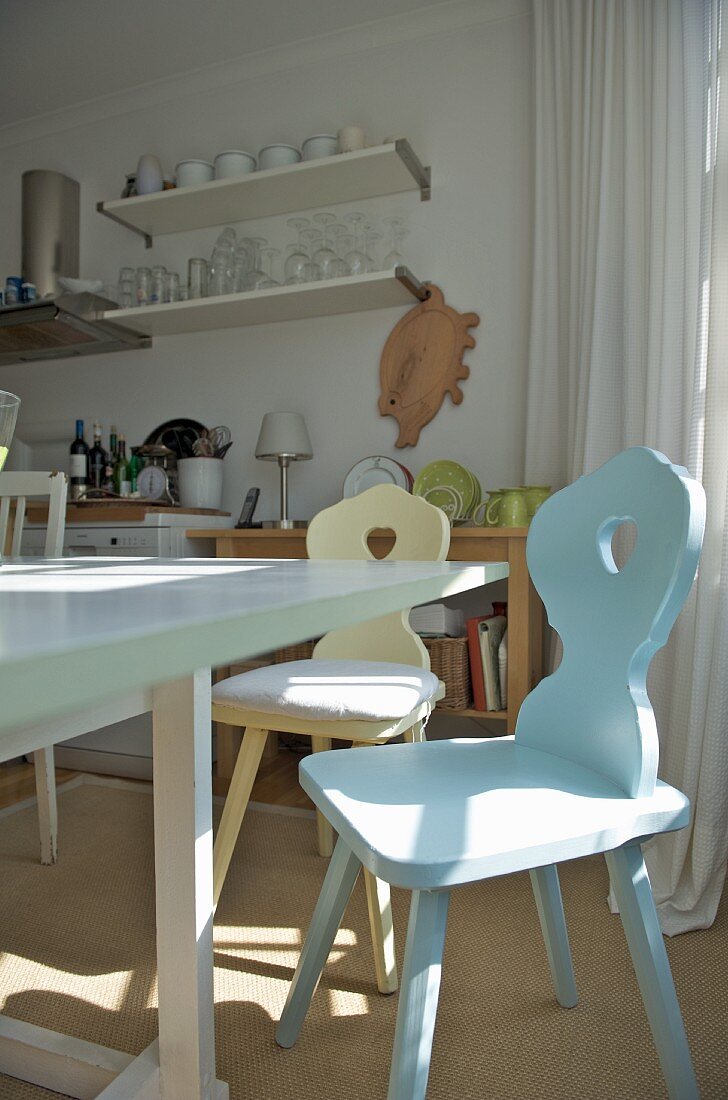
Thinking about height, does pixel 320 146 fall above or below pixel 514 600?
above

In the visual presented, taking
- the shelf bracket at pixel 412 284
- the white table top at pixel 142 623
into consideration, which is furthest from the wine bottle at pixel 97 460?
the white table top at pixel 142 623

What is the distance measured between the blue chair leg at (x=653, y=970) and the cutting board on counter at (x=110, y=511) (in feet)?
6.76

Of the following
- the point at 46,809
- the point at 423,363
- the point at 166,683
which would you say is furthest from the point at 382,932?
the point at 423,363

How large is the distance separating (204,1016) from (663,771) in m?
1.22

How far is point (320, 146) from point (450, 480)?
1288 millimetres

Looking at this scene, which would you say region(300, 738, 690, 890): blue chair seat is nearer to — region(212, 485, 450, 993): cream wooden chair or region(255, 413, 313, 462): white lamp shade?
region(212, 485, 450, 993): cream wooden chair

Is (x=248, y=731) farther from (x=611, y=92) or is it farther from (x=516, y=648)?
(x=611, y=92)

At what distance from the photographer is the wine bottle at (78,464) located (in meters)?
3.11

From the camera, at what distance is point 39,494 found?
73.8 inches

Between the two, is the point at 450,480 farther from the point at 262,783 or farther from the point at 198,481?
the point at 262,783

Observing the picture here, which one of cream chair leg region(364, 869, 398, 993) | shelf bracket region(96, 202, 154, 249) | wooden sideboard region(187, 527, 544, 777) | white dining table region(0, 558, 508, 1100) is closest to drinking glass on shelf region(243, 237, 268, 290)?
shelf bracket region(96, 202, 154, 249)

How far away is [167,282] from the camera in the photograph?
9.89 ft

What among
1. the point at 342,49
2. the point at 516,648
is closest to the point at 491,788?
the point at 516,648

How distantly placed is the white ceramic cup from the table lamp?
932 mm
